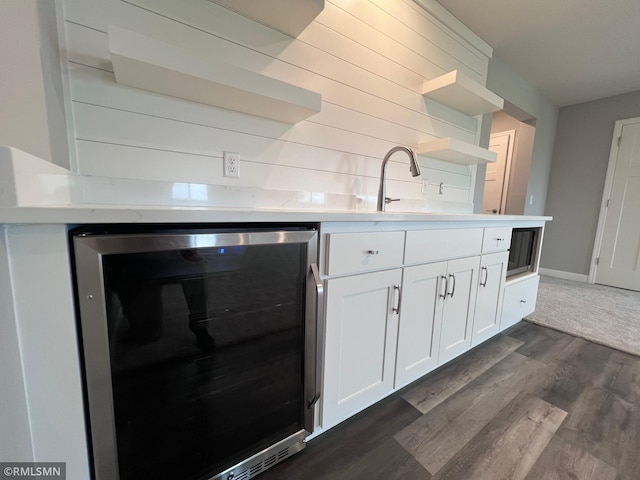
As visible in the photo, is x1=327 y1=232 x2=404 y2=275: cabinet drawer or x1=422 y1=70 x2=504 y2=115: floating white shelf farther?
x1=422 y1=70 x2=504 y2=115: floating white shelf

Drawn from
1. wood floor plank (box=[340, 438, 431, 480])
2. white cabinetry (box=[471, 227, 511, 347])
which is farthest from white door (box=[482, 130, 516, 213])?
wood floor plank (box=[340, 438, 431, 480])

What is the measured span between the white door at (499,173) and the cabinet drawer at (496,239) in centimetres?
212

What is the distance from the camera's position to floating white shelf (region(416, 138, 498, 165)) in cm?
191

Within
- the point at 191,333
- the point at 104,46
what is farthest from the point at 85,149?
the point at 191,333

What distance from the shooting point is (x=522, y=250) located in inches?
89.5

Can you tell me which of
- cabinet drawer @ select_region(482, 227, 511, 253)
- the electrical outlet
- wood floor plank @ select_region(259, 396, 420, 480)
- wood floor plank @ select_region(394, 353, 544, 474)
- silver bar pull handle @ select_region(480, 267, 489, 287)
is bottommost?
wood floor plank @ select_region(259, 396, 420, 480)

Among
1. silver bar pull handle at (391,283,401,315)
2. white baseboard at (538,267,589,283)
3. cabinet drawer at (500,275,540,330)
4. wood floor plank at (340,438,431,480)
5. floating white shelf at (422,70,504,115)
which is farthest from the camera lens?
white baseboard at (538,267,589,283)

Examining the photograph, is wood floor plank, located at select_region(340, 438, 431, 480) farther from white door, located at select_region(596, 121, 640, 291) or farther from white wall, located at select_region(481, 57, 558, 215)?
white door, located at select_region(596, 121, 640, 291)

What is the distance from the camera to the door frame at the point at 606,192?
137 inches

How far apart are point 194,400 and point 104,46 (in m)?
1.32

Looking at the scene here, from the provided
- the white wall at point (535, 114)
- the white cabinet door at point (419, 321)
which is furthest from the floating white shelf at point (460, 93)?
the white cabinet door at point (419, 321)

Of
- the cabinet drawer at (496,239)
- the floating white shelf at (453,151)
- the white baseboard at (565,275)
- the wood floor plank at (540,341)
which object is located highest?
the floating white shelf at (453,151)

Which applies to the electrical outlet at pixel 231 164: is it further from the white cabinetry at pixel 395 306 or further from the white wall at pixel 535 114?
the white wall at pixel 535 114

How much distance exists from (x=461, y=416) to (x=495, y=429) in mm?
142
